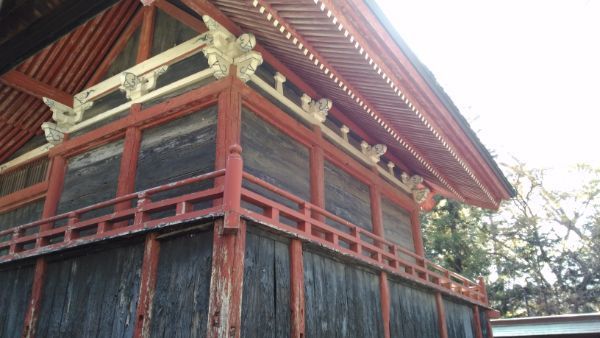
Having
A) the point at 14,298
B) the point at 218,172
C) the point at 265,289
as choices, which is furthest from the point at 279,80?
the point at 14,298

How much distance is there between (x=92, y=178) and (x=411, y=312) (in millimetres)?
6097

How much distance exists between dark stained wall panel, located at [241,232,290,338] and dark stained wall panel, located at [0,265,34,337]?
→ 3.84m

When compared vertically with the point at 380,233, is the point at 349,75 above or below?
above

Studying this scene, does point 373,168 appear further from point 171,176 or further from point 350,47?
point 171,176

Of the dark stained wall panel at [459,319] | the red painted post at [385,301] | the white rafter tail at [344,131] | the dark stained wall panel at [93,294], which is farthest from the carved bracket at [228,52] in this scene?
the dark stained wall panel at [459,319]

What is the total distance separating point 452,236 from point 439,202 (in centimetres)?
231

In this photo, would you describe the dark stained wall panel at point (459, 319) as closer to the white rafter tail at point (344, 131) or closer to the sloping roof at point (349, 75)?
the sloping roof at point (349, 75)

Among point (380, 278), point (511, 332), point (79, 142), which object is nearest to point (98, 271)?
point (79, 142)

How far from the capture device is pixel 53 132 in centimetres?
857

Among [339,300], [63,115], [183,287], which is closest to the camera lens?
[183,287]

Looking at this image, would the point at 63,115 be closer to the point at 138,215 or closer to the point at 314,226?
the point at 138,215

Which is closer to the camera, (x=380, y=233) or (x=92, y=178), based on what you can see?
(x=92, y=178)

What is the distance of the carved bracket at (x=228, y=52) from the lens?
22.1ft

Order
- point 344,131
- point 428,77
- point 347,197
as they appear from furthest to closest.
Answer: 1. point 344,131
2. point 347,197
3. point 428,77
